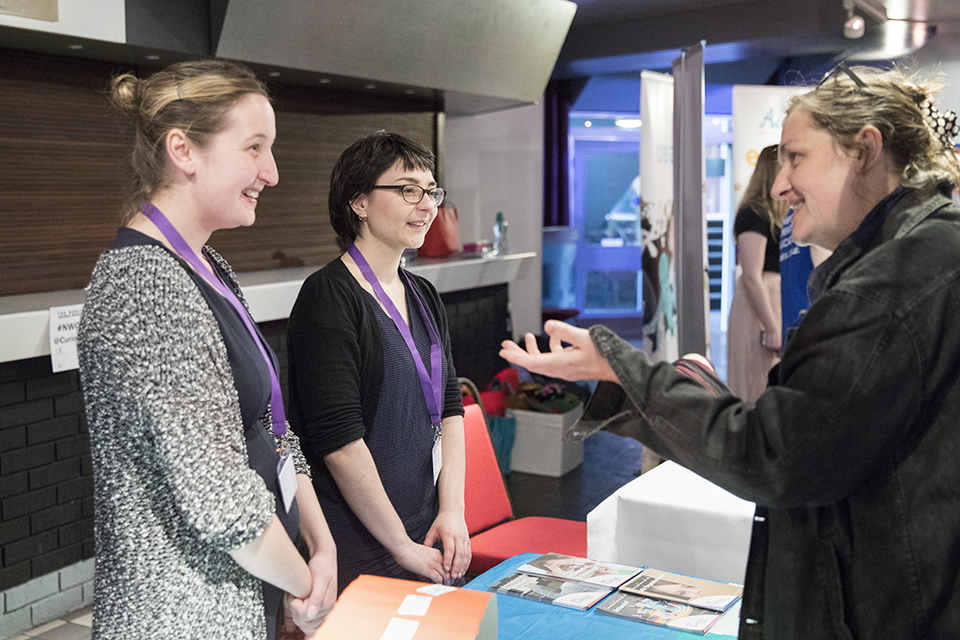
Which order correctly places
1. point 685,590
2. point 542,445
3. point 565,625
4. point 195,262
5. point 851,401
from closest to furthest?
point 851,401
point 195,262
point 565,625
point 685,590
point 542,445

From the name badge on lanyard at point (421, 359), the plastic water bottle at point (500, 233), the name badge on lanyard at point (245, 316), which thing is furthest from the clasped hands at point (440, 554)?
the plastic water bottle at point (500, 233)

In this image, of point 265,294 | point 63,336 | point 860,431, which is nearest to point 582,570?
point 860,431

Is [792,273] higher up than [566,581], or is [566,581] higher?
[792,273]

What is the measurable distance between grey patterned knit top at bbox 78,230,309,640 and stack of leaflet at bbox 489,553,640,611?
69 cm

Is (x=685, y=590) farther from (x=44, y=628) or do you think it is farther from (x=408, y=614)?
(x=44, y=628)

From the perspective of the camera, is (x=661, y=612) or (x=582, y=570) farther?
(x=582, y=570)

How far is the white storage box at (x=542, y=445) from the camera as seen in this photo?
4820mm

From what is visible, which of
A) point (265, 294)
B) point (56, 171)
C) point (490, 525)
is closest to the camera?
point (490, 525)

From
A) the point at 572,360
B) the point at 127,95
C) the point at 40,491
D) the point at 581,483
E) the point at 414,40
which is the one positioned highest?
the point at 414,40

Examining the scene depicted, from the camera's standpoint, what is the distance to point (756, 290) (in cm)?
399

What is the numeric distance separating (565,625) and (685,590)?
0.29 m

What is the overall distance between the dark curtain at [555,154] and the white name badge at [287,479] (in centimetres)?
725

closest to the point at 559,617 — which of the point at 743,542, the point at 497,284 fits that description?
the point at 743,542

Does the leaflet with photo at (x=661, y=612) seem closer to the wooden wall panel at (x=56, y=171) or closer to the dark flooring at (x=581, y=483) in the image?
the wooden wall panel at (x=56, y=171)
